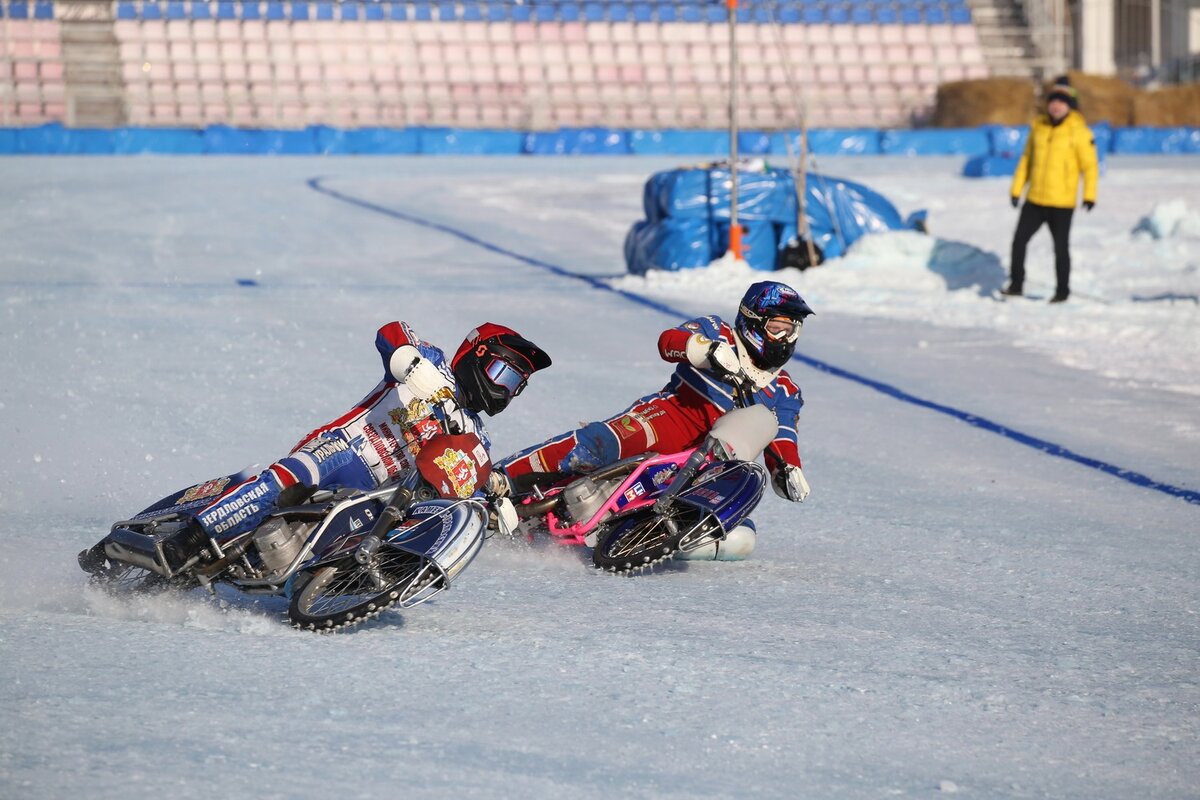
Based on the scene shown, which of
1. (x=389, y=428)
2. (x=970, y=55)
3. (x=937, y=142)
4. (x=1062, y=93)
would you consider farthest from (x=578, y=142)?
(x=389, y=428)

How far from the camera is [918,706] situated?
13.9 ft

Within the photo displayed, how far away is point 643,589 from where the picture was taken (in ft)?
17.8

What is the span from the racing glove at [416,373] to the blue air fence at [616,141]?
96.4 ft

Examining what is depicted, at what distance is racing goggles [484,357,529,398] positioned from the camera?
5.18 m

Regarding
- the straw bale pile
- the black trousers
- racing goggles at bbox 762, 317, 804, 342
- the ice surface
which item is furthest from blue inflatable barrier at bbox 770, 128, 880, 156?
Result: racing goggles at bbox 762, 317, 804, 342

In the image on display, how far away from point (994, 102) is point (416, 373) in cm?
3380

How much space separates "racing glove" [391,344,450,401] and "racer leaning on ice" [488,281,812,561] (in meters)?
0.81

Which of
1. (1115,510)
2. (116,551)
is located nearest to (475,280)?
(1115,510)

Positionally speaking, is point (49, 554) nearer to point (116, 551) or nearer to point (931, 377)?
point (116, 551)

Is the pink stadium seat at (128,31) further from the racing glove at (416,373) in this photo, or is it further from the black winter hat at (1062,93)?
the racing glove at (416,373)

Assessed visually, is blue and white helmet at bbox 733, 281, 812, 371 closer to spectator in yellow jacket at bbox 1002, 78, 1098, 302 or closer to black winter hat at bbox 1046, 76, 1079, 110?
spectator in yellow jacket at bbox 1002, 78, 1098, 302

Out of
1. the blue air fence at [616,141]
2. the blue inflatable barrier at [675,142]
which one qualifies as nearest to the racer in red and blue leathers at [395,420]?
the blue air fence at [616,141]

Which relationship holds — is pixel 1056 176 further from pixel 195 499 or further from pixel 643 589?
pixel 195 499

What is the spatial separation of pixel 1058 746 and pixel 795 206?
1266cm
